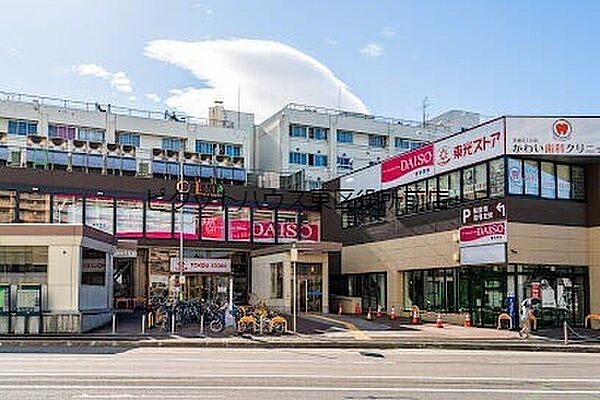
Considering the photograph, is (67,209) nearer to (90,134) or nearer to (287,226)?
(287,226)

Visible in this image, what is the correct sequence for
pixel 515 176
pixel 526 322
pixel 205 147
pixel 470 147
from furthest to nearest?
1. pixel 205 147
2. pixel 470 147
3. pixel 515 176
4. pixel 526 322

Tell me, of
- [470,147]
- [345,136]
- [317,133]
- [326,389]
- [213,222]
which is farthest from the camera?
[345,136]

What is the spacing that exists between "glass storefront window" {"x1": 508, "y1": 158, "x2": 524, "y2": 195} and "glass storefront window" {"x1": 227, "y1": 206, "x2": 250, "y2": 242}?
2256 cm

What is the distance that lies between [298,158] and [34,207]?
29.8 meters

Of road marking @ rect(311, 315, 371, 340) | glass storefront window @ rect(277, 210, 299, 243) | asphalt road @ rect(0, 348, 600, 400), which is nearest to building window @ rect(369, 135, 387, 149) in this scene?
glass storefront window @ rect(277, 210, 299, 243)

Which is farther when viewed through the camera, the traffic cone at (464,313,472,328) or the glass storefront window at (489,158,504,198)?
the traffic cone at (464,313,472,328)

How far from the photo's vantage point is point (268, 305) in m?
46.3

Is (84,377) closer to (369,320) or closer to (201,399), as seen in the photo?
(201,399)

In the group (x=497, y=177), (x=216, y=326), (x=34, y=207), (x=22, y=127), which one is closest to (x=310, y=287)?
(x=216, y=326)

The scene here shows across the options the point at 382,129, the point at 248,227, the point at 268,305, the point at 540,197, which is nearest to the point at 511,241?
the point at 540,197

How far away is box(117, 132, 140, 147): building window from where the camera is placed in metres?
67.6

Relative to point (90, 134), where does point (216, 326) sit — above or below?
below

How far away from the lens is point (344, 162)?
74188mm

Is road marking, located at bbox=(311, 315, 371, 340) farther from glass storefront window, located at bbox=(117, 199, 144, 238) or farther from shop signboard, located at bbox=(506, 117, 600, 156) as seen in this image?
glass storefront window, located at bbox=(117, 199, 144, 238)
